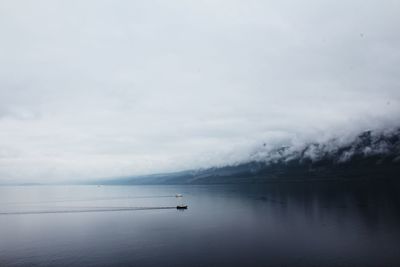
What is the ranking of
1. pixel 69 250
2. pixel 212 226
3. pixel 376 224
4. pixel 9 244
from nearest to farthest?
pixel 69 250 < pixel 9 244 < pixel 376 224 < pixel 212 226

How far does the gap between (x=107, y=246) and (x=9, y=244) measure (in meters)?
51.6

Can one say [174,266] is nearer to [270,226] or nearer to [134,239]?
[134,239]

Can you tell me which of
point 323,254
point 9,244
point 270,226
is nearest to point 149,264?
point 323,254

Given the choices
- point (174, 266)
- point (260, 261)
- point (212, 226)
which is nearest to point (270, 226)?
point (212, 226)

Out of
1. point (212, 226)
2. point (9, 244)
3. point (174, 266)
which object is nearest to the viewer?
point (174, 266)

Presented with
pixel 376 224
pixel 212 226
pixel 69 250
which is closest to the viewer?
pixel 69 250

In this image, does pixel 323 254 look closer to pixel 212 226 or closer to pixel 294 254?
pixel 294 254

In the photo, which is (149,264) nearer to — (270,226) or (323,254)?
(323,254)

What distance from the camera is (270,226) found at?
627ft

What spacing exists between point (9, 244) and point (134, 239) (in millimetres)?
59946

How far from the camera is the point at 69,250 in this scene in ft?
455

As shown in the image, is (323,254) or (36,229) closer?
(323,254)

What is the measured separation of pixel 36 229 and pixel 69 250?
240 feet

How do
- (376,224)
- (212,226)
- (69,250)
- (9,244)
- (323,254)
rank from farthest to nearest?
(212,226), (376,224), (9,244), (69,250), (323,254)
